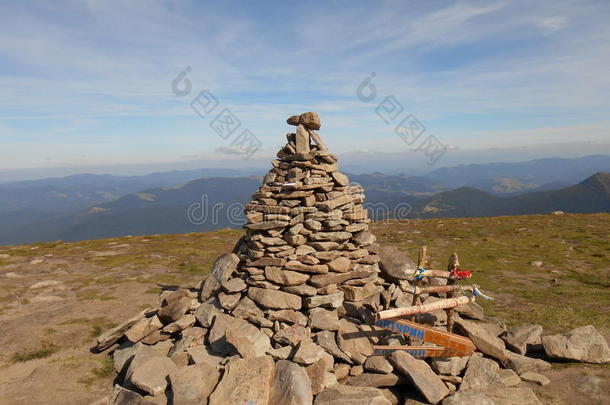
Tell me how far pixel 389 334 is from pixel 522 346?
5543 mm

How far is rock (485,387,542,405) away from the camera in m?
10.8

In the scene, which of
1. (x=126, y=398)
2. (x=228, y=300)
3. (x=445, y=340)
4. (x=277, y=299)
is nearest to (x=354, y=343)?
(x=445, y=340)

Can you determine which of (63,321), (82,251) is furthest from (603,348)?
(82,251)

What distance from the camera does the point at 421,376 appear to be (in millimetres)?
11641

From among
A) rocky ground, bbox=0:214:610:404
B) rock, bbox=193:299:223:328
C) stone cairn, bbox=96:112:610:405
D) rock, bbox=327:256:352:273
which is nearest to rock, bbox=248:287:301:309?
stone cairn, bbox=96:112:610:405

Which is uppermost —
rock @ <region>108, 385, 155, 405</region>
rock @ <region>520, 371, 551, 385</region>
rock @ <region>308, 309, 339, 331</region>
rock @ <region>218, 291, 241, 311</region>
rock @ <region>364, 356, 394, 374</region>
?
rock @ <region>218, 291, 241, 311</region>

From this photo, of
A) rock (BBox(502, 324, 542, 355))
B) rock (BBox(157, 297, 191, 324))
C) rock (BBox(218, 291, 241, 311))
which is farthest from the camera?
rock (BBox(157, 297, 191, 324))

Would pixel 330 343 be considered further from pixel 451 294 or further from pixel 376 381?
pixel 451 294

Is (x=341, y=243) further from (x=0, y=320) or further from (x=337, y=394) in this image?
(x=0, y=320)

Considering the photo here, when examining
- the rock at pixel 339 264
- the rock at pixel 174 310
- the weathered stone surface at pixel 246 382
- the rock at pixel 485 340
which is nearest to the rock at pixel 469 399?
the rock at pixel 485 340

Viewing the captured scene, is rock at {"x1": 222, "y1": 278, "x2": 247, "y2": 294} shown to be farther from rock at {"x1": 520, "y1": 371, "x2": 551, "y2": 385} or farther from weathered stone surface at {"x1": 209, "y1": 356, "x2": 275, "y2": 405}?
rock at {"x1": 520, "y1": 371, "x2": 551, "y2": 385}

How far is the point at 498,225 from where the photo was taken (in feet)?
184

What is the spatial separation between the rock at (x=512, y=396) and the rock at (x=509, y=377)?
431 millimetres

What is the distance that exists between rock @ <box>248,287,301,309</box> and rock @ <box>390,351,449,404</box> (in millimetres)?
4459
